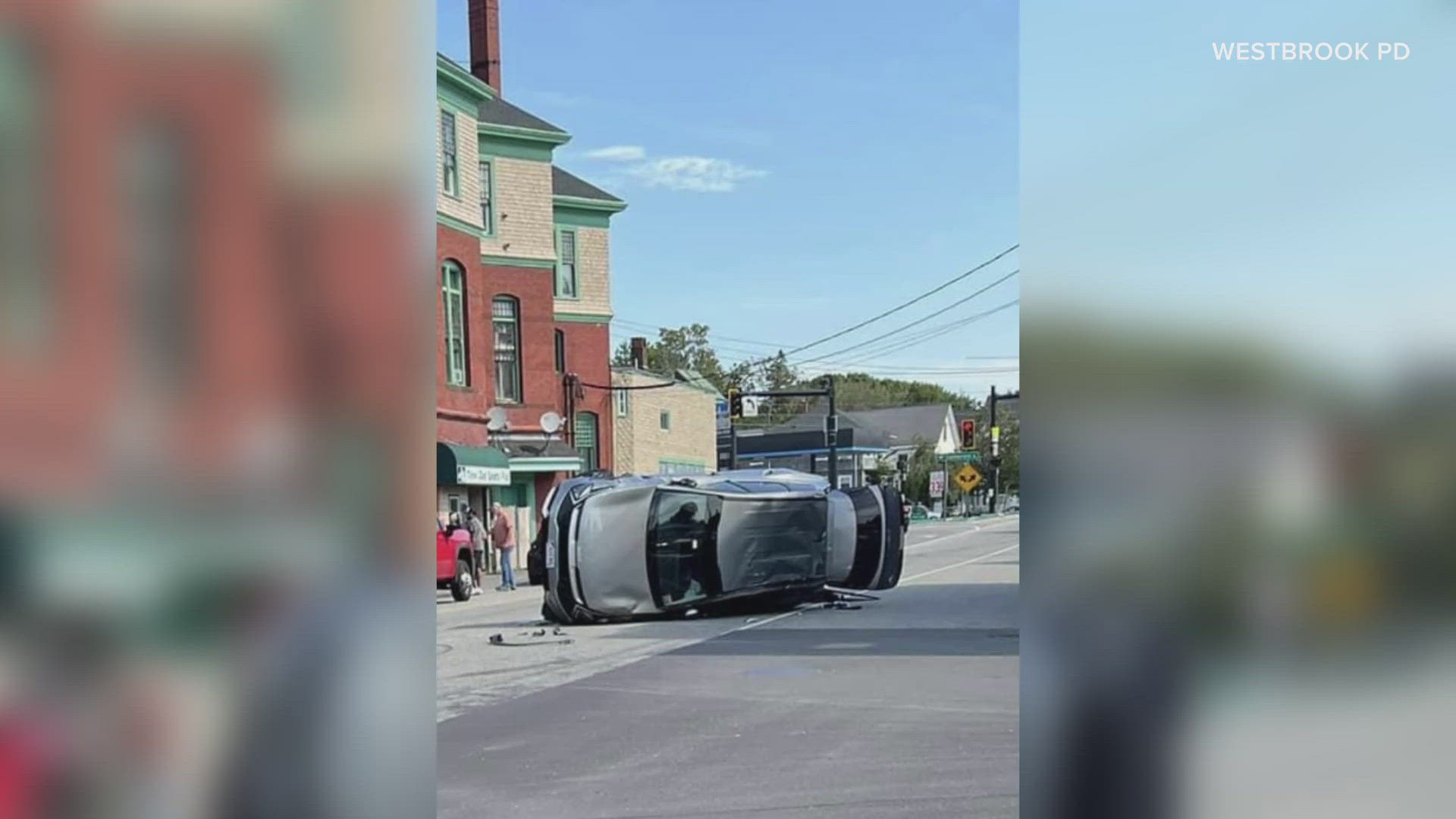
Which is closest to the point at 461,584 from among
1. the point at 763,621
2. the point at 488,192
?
the point at 763,621

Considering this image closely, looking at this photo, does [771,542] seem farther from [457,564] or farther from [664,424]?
[664,424]

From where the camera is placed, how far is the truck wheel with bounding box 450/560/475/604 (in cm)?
2070

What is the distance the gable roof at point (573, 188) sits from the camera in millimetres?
34250

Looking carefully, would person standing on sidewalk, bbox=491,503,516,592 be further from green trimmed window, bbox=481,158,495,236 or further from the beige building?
the beige building

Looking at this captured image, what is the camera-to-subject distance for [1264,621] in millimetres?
2951

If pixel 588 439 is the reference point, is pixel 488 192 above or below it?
above

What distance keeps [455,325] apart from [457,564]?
810cm

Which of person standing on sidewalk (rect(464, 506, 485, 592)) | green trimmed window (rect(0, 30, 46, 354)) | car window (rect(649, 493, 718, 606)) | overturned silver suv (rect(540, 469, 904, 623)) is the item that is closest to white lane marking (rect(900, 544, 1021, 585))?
overturned silver suv (rect(540, 469, 904, 623))

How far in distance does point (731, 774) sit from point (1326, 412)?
4.79 meters

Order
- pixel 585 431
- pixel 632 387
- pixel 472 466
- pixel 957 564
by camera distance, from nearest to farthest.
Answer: pixel 957 564 < pixel 472 466 < pixel 585 431 < pixel 632 387

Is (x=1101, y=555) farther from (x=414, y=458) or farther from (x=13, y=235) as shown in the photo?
(x=13, y=235)

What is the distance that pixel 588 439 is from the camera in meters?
35.8

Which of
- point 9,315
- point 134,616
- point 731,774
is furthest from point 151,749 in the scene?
point 731,774

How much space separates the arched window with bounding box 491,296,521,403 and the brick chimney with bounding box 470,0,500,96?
17.9 ft
